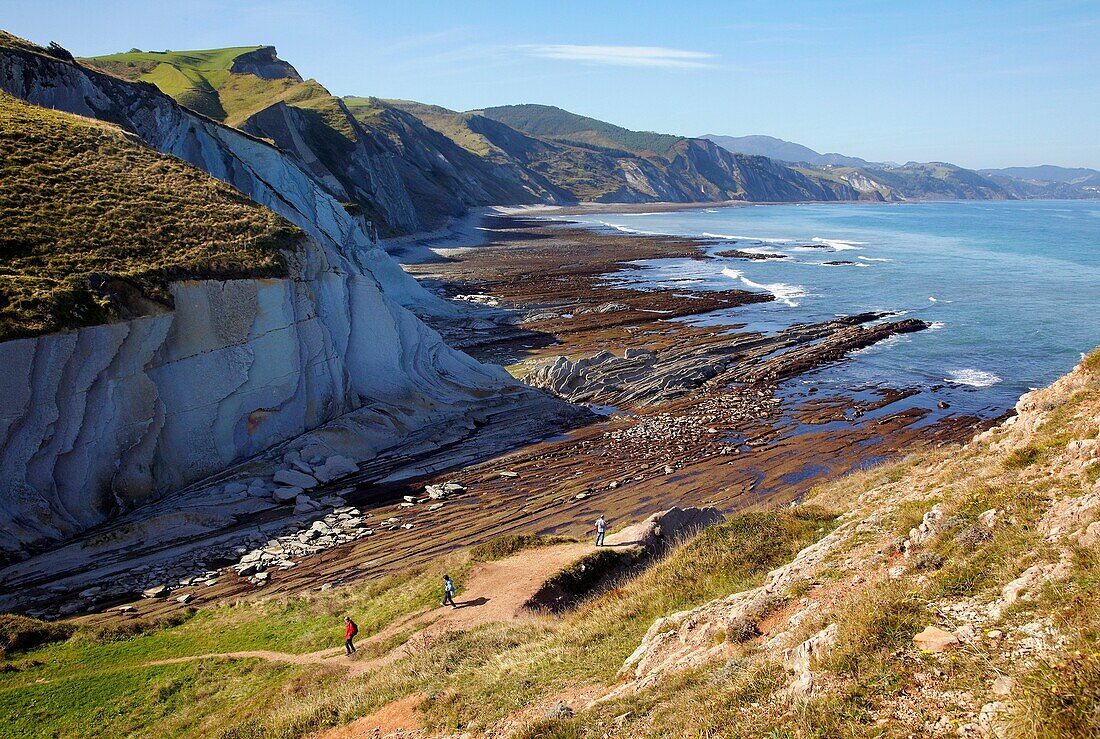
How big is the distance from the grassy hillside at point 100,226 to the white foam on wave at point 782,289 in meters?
42.0

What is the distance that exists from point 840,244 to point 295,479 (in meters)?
98.5

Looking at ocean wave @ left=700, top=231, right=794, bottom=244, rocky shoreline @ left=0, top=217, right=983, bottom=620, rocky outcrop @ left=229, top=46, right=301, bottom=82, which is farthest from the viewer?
rocky outcrop @ left=229, top=46, right=301, bottom=82

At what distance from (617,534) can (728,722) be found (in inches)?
459

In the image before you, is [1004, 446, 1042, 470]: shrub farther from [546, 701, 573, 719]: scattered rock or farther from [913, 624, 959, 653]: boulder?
[546, 701, 573, 719]: scattered rock

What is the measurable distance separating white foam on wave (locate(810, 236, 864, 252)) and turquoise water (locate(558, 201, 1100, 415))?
0.48 ft

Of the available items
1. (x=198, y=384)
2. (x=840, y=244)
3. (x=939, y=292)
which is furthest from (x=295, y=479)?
(x=840, y=244)

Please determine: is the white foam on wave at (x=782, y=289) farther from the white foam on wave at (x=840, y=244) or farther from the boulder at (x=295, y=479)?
the boulder at (x=295, y=479)

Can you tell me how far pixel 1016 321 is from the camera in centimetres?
4938

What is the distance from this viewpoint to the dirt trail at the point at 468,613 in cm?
1441

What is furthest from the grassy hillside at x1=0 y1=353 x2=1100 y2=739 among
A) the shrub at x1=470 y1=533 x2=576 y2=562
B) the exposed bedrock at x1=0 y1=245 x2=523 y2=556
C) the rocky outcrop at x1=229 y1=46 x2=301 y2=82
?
the rocky outcrop at x1=229 y1=46 x2=301 y2=82

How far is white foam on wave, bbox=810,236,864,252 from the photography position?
99438 millimetres

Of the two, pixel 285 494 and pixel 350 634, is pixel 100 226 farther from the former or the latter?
pixel 350 634

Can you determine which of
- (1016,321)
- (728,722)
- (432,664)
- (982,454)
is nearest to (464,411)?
(432,664)

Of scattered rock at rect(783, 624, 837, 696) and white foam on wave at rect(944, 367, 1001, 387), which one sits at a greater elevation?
scattered rock at rect(783, 624, 837, 696)
